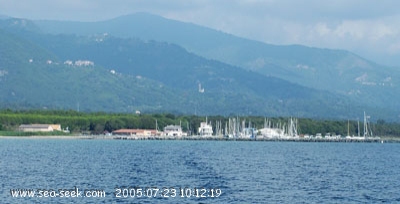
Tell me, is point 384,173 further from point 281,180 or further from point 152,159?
point 152,159

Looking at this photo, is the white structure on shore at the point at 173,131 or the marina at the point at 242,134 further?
the white structure on shore at the point at 173,131

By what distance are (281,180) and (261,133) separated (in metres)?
118

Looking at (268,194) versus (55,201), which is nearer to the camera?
(55,201)

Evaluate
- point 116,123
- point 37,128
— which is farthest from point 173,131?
point 37,128

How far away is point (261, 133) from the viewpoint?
18375 cm

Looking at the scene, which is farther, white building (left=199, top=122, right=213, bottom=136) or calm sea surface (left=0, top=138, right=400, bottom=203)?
white building (left=199, top=122, right=213, bottom=136)

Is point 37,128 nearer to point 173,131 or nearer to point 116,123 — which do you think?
point 116,123

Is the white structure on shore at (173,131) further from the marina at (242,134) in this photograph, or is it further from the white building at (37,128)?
the white building at (37,128)

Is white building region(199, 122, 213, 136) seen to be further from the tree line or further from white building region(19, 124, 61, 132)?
white building region(19, 124, 61, 132)

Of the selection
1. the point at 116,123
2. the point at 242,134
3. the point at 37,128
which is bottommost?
the point at 242,134

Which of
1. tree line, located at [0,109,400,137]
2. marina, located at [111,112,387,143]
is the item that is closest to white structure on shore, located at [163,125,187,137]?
marina, located at [111,112,387,143]

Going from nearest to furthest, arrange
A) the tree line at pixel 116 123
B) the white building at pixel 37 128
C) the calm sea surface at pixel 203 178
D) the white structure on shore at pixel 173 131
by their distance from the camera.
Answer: the calm sea surface at pixel 203 178
the white building at pixel 37 128
the tree line at pixel 116 123
the white structure on shore at pixel 173 131

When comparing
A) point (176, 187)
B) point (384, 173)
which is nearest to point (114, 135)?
point (384, 173)

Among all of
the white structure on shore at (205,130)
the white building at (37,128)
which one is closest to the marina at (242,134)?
the white structure on shore at (205,130)
